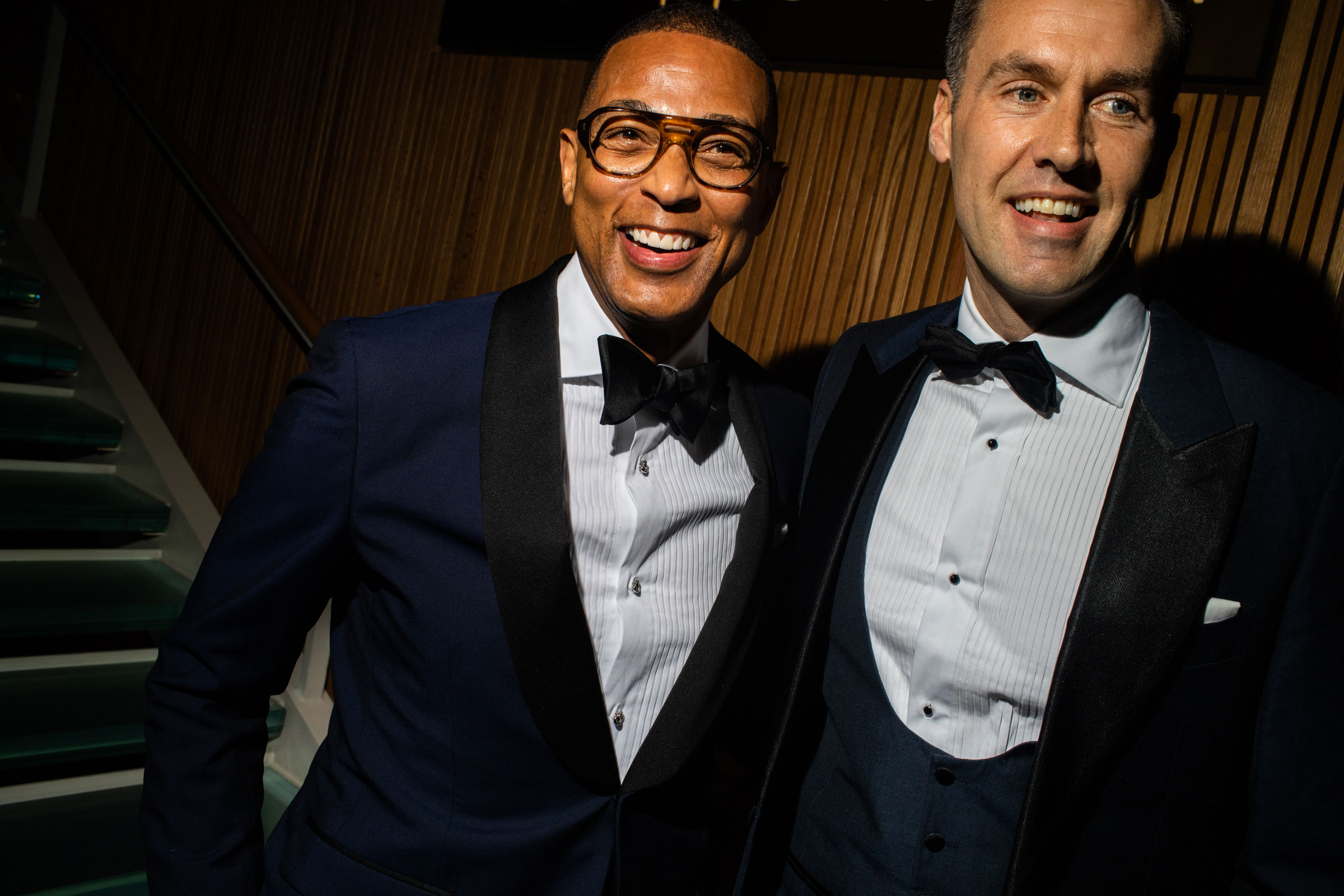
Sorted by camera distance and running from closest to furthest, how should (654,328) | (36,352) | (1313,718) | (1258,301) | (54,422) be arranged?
1. (1313,718)
2. (654,328)
3. (1258,301)
4. (54,422)
5. (36,352)

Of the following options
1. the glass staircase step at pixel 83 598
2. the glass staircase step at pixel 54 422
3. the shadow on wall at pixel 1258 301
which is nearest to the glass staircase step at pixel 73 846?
the glass staircase step at pixel 83 598

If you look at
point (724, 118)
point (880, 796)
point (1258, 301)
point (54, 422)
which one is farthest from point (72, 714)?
point (1258, 301)

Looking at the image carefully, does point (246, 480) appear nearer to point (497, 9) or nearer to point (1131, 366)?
point (1131, 366)

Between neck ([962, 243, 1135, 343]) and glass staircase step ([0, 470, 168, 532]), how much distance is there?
11.0ft

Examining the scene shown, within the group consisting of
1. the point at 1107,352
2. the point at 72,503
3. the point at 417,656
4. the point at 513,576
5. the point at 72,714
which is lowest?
the point at 72,714

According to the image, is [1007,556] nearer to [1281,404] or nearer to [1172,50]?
[1281,404]

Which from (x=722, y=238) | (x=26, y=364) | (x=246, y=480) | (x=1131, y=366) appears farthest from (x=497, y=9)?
(x=26, y=364)

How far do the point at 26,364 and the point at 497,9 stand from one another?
2.70m

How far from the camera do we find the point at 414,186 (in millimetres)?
3209

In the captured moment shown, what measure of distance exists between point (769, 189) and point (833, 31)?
0.84 m

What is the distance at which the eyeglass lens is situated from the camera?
55.9 inches

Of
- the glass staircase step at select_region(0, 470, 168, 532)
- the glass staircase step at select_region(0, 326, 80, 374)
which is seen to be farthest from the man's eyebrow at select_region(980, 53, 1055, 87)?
the glass staircase step at select_region(0, 326, 80, 374)

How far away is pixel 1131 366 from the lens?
4.61ft

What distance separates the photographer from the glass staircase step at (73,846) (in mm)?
2410
